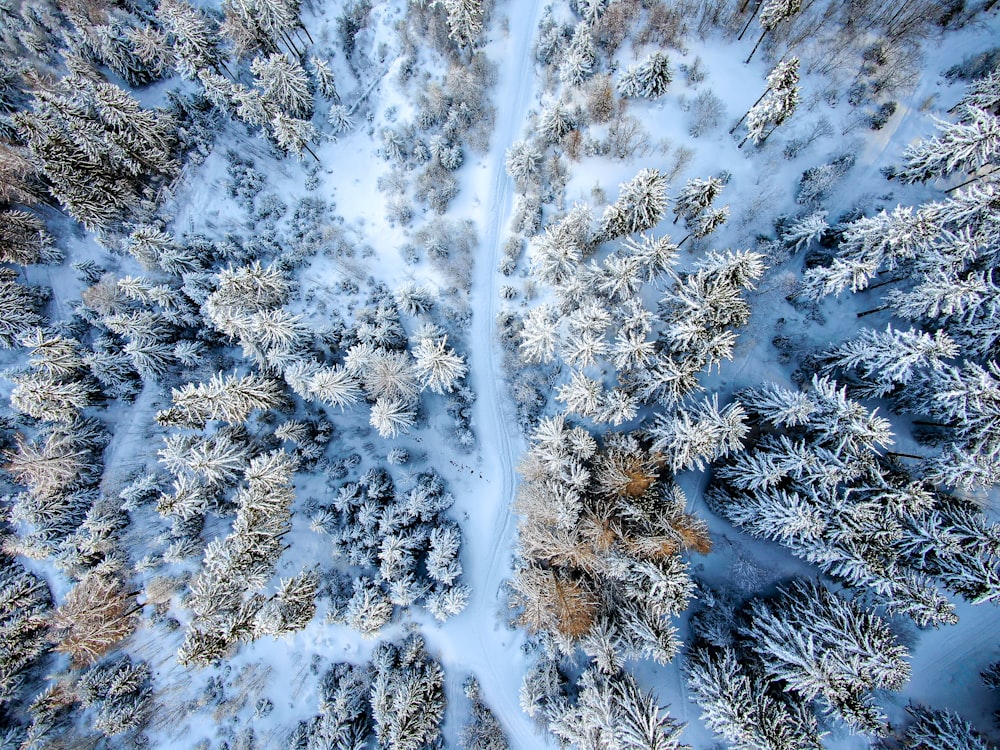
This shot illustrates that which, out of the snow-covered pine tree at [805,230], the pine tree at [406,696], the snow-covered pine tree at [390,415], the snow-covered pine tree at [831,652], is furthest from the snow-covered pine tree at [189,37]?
the snow-covered pine tree at [831,652]

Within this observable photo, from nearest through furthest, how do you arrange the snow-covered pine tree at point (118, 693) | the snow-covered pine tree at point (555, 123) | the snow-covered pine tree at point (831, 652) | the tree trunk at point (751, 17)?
1. the snow-covered pine tree at point (831, 652)
2. the snow-covered pine tree at point (118, 693)
3. the tree trunk at point (751, 17)
4. the snow-covered pine tree at point (555, 123)

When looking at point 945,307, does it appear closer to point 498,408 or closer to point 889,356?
point 889,356

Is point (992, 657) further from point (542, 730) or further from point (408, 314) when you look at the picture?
point (408, 314)

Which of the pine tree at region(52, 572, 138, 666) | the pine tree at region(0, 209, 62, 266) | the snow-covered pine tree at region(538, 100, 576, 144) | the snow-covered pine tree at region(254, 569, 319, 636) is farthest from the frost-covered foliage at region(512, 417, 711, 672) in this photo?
the pine tree at region(0, 209, 62, 266)

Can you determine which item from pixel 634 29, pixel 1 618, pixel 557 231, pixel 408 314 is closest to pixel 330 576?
pixel 408 314

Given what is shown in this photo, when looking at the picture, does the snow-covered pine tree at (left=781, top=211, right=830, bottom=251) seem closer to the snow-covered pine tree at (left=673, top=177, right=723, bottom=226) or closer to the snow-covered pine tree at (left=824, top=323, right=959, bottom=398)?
the snow-covered pine tree at (left=673, top=177, right=723, bottom=226)

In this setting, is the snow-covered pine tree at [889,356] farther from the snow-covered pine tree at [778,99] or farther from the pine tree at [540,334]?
the pine tree at [540,334]

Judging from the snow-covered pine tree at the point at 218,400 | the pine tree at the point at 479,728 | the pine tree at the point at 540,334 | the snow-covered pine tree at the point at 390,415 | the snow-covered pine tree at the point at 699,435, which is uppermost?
the snow-covered pine tree at the point at 218,400

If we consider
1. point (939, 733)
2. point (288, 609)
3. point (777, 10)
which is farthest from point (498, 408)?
point (777, 10)
